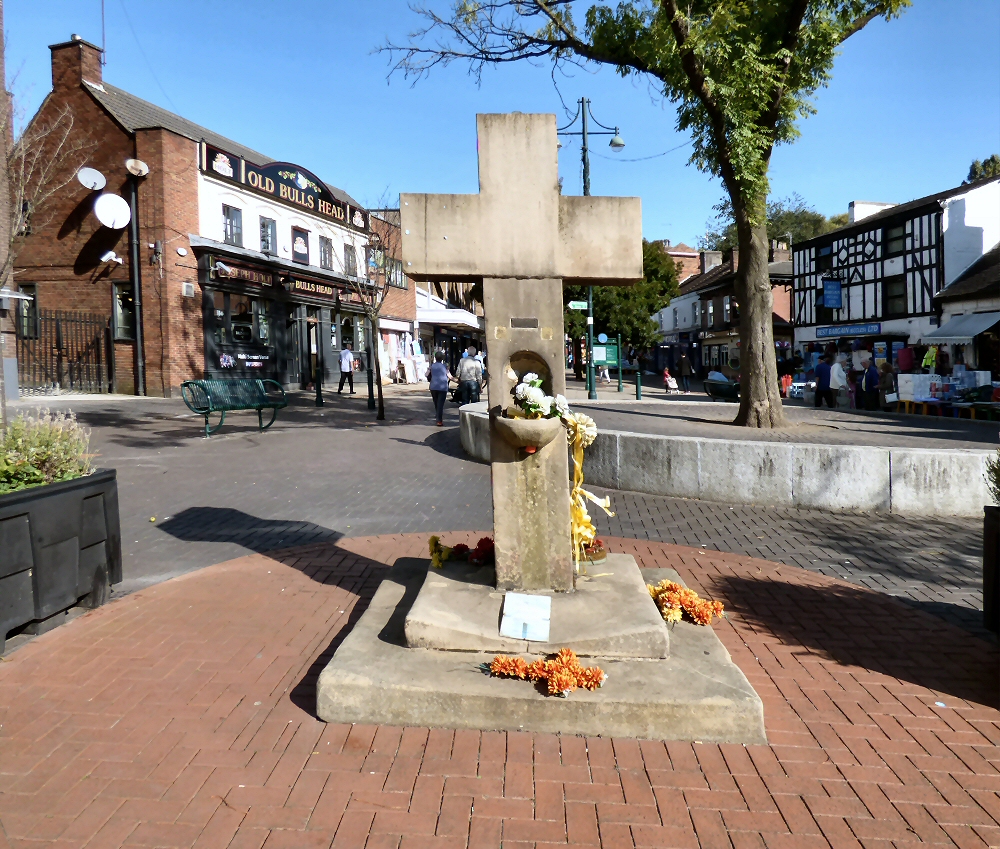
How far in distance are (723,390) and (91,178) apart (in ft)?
63.6

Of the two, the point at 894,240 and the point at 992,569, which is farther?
the point at 894,240

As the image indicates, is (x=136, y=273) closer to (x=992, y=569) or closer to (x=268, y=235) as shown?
(x=268, y=235)

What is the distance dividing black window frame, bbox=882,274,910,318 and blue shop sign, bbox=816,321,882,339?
0.66m

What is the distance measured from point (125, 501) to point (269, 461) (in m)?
2.82

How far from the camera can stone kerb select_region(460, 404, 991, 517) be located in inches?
305

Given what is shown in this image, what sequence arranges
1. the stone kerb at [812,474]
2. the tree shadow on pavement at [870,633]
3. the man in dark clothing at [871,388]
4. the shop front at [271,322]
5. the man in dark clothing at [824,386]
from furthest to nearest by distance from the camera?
1. the shop front at [271,322]
2. the man in dark clothing at [824,386]
3. the man in dark clothing at [871,388]
4. the stone kerb at [812,474]
5. the tree shadow on pavement at [870,633]

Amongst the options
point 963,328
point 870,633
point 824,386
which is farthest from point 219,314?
point 963,328

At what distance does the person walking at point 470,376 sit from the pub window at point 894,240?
21462 mm

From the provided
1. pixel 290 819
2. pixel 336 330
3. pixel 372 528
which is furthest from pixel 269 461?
pixel 336 330

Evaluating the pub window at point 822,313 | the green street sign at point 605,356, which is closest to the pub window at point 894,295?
the pub window at point 822,313

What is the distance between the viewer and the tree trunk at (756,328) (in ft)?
39.7

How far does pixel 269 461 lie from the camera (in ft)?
35.1

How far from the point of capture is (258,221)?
80.6 feet

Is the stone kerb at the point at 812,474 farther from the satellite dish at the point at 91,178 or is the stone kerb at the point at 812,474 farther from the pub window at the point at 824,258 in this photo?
the pub window at the point at 824,258
